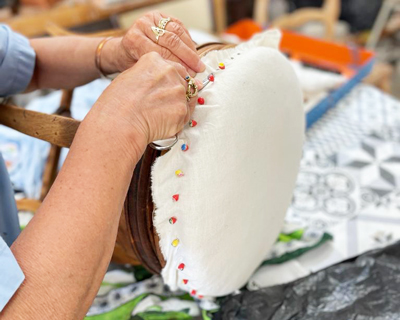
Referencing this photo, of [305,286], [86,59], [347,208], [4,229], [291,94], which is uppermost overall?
[86,59]

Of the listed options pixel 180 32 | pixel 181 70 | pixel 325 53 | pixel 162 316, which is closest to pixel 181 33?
pixel 180 32

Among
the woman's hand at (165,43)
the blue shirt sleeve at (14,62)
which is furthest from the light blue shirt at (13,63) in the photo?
the woman's hand at (165,43)

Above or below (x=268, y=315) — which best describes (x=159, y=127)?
above

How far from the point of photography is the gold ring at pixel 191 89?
69 cm

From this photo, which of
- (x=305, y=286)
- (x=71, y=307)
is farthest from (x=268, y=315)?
(x=71, y=307)

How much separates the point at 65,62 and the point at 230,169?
520 mm

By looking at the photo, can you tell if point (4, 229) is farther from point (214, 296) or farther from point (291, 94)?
point (291, 94)

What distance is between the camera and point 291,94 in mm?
920

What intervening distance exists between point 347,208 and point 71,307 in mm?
1068

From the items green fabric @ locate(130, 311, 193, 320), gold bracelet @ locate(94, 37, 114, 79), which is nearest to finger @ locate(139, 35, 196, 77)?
gold bracelet @ locate(94, 37, 114, 79)

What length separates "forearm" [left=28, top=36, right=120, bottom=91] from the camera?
0.99 m

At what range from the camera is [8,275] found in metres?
0.53

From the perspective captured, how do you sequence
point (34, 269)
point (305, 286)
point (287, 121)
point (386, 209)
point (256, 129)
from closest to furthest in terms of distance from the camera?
point (34, 269) < point (256, 129) < point (287, 121) < point (305, 286) < point (386, 209)

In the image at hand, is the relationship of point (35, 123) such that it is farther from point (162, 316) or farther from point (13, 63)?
point (162, 316)
